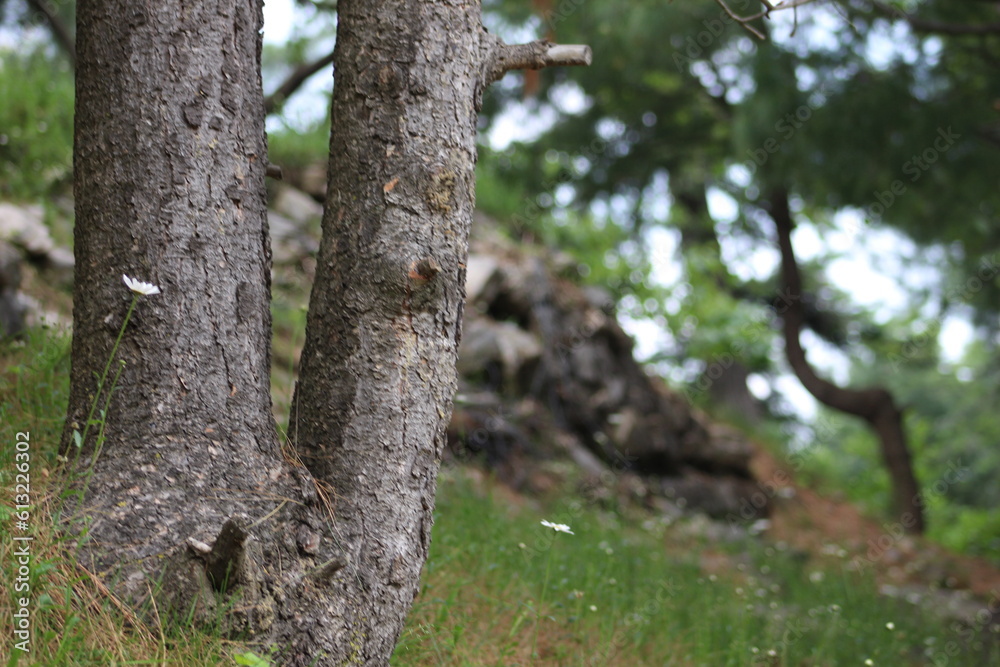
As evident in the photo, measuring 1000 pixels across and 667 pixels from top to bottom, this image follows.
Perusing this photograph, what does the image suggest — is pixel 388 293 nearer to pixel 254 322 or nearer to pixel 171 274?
pixel 254 322

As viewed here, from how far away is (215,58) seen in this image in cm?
201

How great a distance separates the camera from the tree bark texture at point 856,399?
7.30 metres

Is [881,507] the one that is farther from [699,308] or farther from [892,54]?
[892,54]

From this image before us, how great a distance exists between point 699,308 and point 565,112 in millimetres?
2694

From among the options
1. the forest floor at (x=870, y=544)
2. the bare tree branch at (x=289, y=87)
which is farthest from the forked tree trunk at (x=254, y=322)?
the forest floor at (x=870, y=544)

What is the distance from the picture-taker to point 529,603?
9.16 ft

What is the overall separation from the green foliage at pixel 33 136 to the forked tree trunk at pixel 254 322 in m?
3.27

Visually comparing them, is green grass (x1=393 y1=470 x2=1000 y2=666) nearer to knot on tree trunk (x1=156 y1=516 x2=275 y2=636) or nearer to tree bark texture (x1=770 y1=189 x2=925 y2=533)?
knot on tree trunk (x1=156 y1=516 x2=275 y2=636)

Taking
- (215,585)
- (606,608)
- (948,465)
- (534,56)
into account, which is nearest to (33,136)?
(534,56)

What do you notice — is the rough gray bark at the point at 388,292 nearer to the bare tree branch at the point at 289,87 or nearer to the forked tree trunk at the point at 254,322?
the forked tree trunk at the point at 254,322

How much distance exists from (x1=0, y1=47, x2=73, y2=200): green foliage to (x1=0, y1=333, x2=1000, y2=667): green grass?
2.09 metres

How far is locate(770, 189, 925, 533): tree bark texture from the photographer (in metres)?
7.30

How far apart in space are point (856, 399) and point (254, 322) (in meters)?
7.02

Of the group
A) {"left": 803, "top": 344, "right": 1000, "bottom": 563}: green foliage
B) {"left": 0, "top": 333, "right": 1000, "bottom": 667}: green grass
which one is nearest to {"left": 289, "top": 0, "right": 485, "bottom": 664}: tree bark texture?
{"left": 0, "top": 333, "right": 1000, "bottom": 667}: green grass
